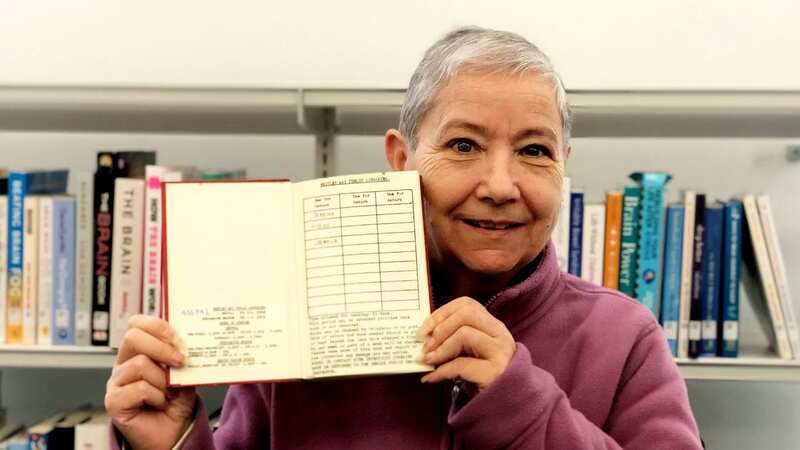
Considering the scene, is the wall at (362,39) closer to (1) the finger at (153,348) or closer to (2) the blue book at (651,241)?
(2) the blue book at (651,241)

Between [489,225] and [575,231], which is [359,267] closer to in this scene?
[489,225]

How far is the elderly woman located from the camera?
2.88 feet

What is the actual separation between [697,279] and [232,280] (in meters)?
1.09

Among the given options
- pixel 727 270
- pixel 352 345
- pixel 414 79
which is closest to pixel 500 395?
pixel 352 345

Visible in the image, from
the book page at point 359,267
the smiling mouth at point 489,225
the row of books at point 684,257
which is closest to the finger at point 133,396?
the book page at point 359,267

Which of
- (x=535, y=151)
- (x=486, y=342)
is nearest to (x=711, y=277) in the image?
(x=535, y=151)

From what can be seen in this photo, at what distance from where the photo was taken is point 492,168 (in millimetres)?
963

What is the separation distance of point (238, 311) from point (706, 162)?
4.82ft

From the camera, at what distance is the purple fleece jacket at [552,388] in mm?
943

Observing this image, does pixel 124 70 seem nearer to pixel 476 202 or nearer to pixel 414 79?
pixel 414 79

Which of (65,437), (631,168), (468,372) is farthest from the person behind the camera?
(631,168)

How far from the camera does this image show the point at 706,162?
204 cm

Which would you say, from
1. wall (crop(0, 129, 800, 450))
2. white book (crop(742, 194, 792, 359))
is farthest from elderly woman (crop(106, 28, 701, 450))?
wall (crop(0, 129, 800, 450))

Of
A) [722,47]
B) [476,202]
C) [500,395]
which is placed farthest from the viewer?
[722,47]
